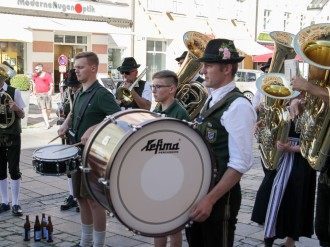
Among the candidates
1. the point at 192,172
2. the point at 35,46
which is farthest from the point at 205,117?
the point at 35,46

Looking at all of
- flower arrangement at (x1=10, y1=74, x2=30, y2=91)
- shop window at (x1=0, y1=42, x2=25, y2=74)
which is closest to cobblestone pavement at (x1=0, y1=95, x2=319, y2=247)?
flower arrangement at (x1=10, y1=74, x2=30, y2=91)

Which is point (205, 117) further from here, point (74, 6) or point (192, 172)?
point (74, 6)

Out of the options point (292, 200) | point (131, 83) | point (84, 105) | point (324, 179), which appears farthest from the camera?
point (131, 83)

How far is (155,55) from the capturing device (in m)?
28.2

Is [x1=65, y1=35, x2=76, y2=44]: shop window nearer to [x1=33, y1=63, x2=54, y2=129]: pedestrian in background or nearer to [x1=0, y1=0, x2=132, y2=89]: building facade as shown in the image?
[x1=0, y1=0, x2=132, y2=89]: building facade

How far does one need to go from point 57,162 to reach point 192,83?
282 centimetres

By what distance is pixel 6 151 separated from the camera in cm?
622

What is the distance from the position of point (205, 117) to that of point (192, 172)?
1.32ft

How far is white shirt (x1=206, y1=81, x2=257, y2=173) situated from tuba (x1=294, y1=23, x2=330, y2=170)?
712mm

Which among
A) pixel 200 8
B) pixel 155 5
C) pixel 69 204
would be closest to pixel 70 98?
pixel 69 204

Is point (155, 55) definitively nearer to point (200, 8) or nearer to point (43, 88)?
point (200, 8)

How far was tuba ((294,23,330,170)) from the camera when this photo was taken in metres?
3.53

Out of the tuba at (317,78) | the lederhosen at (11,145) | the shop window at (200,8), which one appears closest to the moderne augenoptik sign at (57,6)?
the shop window at (200,8)

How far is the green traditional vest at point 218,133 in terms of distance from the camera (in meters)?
3.10
